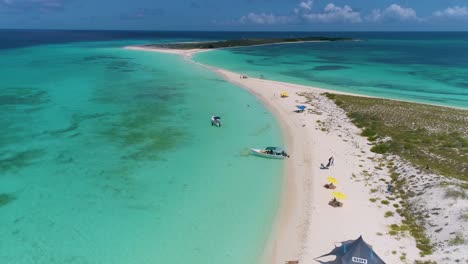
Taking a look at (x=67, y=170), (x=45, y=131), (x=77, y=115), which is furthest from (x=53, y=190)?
(x=77, y=115)

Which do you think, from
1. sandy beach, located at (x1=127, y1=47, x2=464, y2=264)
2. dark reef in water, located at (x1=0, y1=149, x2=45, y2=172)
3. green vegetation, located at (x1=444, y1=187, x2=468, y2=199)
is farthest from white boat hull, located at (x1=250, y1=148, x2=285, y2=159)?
dark reef in water, located at (x1=0, y1=149, x2=45, y2=172)

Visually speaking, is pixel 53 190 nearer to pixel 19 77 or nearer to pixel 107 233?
pixel 107 233

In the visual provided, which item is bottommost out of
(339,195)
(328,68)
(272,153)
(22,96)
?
(339,195)

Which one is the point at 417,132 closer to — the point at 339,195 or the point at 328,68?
the point at 339,195

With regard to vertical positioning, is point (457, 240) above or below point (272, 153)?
below

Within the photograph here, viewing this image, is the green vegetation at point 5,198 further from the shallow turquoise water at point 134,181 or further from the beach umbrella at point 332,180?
the beach umbrella at point 332,180

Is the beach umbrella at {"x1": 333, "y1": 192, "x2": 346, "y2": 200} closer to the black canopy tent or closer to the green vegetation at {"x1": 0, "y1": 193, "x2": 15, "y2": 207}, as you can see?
the black canopy tent

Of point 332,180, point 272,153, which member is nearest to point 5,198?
point 272,153
